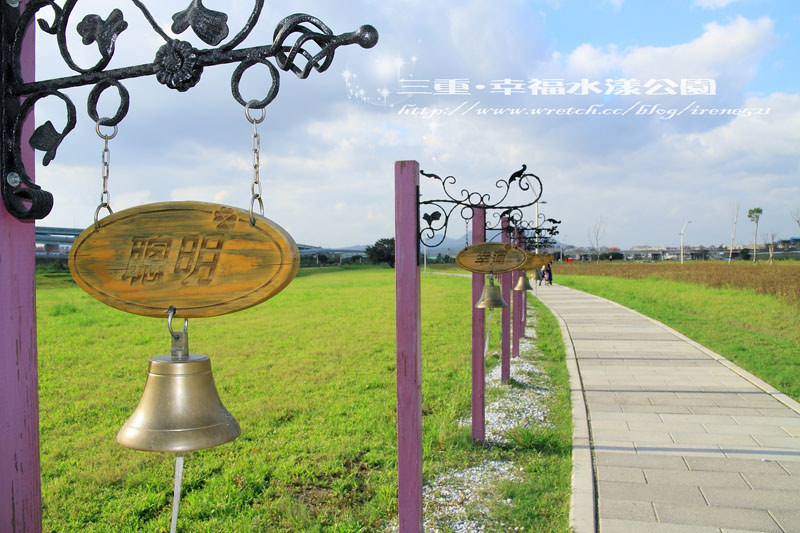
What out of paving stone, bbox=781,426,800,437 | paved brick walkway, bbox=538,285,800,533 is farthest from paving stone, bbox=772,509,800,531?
paving stone, bbox=781,426,800,437

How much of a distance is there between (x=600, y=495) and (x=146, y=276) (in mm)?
3794

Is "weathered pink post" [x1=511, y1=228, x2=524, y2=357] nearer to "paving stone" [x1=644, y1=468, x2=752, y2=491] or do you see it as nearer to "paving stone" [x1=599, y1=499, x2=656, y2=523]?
"paving stone" [x1=644, y1=468, x2=752, y2=491]

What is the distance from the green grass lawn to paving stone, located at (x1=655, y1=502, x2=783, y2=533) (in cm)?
423

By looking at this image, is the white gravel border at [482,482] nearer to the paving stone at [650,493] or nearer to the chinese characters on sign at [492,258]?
the paving stone at [650,493]

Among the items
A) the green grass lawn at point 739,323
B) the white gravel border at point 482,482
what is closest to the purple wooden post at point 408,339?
the white gravel border at point 482,482

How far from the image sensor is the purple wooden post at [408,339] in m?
3.16

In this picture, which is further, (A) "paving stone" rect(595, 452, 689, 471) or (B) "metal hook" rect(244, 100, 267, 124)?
(A) "paving stone" rect(595, 452, 689, 471)

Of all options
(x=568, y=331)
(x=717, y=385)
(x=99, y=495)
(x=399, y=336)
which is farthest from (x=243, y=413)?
(x=568, y=331)

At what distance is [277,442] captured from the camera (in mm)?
5418

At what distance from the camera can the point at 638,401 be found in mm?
6852

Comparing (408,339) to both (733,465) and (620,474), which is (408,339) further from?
(733,465)

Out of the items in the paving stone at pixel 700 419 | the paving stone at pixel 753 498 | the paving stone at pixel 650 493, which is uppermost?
the paving stone at pixel 700 419

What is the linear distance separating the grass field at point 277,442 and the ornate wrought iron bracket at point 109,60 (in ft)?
9.27

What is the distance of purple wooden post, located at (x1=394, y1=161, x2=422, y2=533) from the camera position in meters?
3.16
